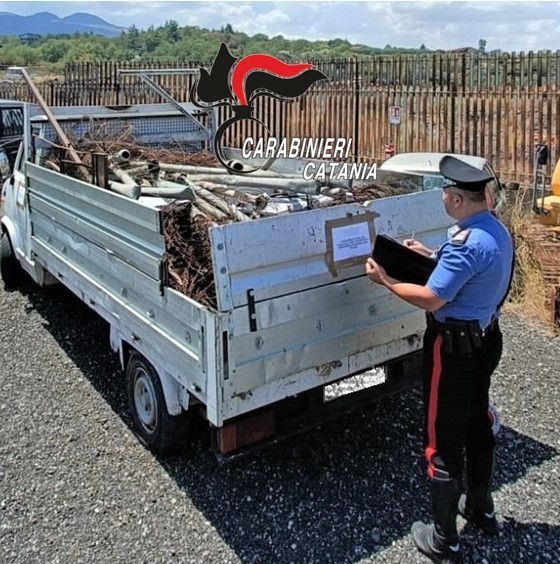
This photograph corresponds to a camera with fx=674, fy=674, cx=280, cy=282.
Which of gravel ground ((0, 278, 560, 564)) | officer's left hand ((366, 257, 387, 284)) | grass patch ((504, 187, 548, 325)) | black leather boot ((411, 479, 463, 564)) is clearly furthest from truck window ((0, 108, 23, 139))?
black leather boot ((411, 479, 463, 564))

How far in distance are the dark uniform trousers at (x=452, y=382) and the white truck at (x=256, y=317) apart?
601mm

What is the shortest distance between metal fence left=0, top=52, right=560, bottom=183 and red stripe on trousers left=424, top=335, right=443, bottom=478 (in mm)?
7988

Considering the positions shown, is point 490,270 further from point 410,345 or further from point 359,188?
point 359,188

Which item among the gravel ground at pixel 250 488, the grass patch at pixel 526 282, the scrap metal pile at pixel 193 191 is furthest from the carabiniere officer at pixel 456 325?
the grass patch at pixel 526 282

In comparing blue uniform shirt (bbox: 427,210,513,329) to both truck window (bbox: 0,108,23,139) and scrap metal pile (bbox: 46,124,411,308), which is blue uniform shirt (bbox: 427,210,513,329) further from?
truck window (bbox: 0,108,23,139)

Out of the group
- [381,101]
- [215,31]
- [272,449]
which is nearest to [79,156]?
[272,449]

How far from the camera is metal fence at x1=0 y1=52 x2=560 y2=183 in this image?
10156mm

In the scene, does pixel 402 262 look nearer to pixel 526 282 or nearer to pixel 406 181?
pixel 406 181

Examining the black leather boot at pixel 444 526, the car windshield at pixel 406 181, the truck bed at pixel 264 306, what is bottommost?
the black leather boot at pixel 444 526

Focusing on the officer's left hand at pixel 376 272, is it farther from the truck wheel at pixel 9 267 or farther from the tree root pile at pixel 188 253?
the truck wheel at pixel 9 267

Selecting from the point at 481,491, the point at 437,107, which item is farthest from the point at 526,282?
the point at 437,107

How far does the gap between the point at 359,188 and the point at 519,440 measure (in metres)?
1.91

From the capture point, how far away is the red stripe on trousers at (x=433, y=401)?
9.53 ft

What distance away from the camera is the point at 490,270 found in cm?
279
